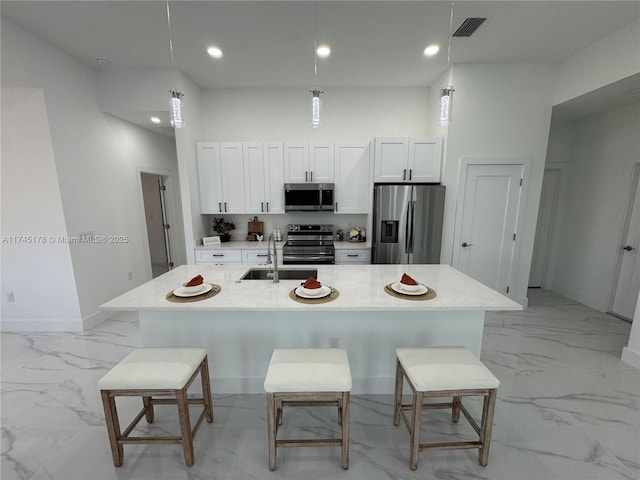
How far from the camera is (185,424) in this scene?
58.6 inches

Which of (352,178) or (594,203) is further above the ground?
(352,178)

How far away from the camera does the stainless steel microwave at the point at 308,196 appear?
3828mm

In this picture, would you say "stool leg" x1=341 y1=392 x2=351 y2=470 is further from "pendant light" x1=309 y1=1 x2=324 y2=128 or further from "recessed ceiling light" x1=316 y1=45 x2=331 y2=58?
"recessed ceiling light" x1=316 y1=45 x2=331 y2=58

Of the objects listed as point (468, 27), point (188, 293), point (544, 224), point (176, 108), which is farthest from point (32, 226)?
point (544, 224)

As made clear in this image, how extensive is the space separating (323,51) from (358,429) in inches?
141

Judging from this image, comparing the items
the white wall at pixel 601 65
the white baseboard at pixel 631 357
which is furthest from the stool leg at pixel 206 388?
the white wall at pixel 601 65

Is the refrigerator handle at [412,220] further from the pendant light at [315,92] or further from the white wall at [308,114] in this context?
the pendant light at [315,92]

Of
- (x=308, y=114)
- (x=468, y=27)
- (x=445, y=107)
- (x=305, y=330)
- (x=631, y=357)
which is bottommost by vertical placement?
(x=631, y=357)

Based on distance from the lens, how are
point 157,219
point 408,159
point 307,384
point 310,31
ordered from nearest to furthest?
point 307,384 < point 310,31 < point 408,159 < point 157,219

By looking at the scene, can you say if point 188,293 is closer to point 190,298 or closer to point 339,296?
point 190,298

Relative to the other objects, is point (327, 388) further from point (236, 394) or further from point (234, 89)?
point (234, 89)

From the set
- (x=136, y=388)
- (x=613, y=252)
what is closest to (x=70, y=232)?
(x=136, y=388)

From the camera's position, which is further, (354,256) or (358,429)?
(354,256)

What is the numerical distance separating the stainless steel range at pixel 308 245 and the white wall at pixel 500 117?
1735 mm
